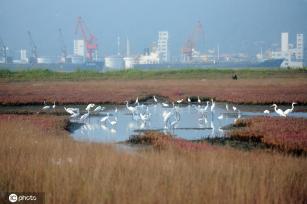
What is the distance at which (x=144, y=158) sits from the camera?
10773mm

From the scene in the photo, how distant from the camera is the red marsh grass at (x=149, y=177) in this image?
7.51 m

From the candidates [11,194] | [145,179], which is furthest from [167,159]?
[11,194]

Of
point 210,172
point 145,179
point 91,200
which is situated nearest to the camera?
point 91,200

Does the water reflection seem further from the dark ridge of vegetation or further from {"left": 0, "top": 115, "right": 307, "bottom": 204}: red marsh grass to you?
the dark ridge of vegetation

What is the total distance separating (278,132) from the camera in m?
17.5

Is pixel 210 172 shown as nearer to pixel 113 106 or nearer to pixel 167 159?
pixel 167 159

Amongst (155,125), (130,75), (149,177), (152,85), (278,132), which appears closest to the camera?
(149,177)

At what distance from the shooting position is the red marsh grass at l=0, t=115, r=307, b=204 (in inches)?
296

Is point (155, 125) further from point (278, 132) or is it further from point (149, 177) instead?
point (149, 177)

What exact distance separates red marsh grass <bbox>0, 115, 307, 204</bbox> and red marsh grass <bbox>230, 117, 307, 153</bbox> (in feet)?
13.1

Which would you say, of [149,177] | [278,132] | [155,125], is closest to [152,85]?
[155,125]

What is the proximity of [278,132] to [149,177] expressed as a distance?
32.1 ft

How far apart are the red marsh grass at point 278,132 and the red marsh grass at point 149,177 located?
157 inches

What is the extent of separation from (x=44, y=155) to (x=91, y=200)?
3.95 m
